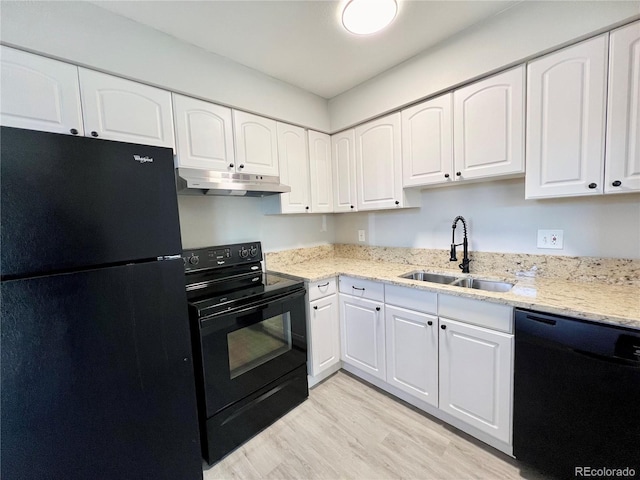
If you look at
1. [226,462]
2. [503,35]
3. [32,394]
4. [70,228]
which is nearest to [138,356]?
[32,394]

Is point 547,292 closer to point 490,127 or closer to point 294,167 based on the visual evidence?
point 490,127

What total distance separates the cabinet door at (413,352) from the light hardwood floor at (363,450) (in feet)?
0.63

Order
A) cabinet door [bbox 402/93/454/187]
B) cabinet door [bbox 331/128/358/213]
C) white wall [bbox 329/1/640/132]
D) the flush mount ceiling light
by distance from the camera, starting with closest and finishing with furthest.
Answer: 1. white wall [bbox 329/1/640/132]
2. the flush mount ceiling light
3. cabinet door [bbox 402/93/454/187]
4. cabinet door [bbox 331/128/358/213]

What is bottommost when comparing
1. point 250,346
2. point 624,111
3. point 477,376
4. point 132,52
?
point 477,376

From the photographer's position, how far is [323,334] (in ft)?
6.75

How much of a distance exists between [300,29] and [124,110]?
1105mm

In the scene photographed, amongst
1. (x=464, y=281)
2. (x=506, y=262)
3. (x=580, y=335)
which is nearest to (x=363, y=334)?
(x=464, y=281)

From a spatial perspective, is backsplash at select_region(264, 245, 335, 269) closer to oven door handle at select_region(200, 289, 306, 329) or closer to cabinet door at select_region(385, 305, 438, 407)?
oven door handle at select_region(200, 289, 306, 329)

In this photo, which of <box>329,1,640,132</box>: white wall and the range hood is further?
the range hood

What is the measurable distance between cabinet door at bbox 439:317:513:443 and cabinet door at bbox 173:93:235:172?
178 cm

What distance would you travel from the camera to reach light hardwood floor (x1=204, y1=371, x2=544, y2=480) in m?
1.38

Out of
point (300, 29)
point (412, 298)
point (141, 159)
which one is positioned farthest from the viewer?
point (412, 298)

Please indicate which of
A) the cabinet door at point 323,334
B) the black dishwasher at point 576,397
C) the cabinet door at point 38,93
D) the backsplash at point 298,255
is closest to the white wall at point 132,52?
the cabinet door at point 38,93

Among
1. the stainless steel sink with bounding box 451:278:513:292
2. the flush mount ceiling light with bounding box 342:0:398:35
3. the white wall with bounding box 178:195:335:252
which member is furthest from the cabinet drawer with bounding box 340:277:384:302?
the flush mount ceiling light with bounding box 342:0:398:35
